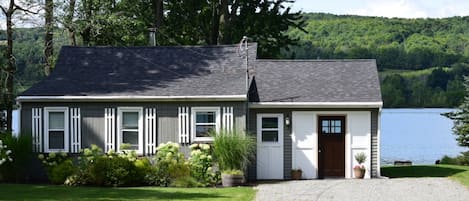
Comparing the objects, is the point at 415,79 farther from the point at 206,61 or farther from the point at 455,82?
the point at 206,61

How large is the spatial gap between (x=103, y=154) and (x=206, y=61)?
15.2 ft

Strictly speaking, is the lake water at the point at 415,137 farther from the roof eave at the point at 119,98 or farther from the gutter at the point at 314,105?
the gutter at the point at 314,105

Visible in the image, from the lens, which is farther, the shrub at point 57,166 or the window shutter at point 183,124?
the window shutter at point 183,124

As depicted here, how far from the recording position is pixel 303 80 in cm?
2464

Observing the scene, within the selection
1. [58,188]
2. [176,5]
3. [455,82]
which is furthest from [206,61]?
[455,82]

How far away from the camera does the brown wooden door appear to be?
2347 cm

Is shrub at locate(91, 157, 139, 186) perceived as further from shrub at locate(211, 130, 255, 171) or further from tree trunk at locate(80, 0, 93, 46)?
tree trunk at locate(80, 0, 93, 46)

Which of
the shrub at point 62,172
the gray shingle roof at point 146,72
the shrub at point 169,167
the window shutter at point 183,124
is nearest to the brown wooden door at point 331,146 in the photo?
the gray shingle roof at point 146,72

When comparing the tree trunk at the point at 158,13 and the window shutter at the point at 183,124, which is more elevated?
the tree trunk at the point at 158,13

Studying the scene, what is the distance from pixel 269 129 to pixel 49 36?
13252mm

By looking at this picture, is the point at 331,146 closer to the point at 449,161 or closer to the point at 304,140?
the point at 304,140

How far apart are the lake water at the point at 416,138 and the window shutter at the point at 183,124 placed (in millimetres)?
17222

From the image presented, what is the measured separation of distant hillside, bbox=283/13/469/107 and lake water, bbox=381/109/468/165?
6.92 ft

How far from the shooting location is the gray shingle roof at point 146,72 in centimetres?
2259
